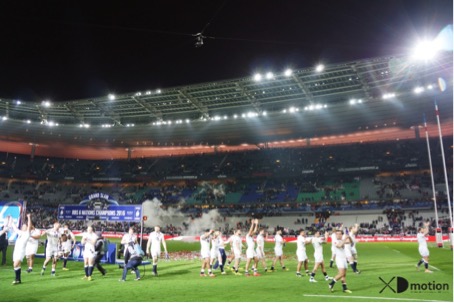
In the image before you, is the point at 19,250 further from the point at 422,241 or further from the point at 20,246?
the point at 422,241

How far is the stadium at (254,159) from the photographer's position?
3622 cm

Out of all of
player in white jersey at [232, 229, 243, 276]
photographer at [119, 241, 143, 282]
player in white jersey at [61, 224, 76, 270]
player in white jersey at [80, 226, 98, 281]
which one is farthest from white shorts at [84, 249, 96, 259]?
player in white jersey at [232, 229, 243, 276]

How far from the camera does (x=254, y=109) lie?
48.5m

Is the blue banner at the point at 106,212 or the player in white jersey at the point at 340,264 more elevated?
the blue banner at the point at 106,212

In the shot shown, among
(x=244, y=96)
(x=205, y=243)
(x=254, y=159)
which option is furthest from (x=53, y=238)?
(x=254, y=159)

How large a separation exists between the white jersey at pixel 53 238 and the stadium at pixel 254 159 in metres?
2.81

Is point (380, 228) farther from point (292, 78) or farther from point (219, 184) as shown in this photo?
point (219, 184)

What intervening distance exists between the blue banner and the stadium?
0.24ft

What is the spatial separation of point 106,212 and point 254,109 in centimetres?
3041

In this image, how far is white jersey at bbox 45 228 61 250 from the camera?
16.8m

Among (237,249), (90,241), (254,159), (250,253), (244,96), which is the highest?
(244,96)

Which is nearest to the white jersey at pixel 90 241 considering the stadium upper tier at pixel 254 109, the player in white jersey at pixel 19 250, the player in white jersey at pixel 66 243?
the player in white jersey at pixel 19 250

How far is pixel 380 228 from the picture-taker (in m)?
45.0

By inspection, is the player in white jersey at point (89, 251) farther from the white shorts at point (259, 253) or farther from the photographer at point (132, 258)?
the white shorts at point (259, 253)
